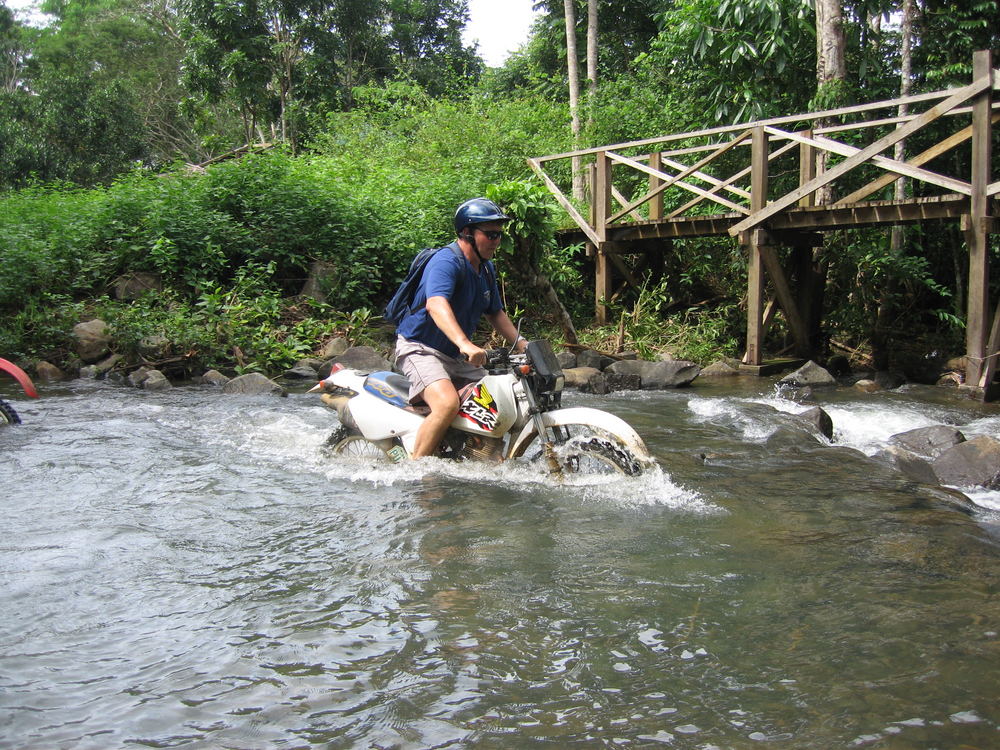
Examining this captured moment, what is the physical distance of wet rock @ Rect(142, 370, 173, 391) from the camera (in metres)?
10.6

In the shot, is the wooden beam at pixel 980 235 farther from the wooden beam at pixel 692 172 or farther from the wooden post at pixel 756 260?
the wooden beam at pixel 692 172

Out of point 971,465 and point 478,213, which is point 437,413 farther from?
point 971,465

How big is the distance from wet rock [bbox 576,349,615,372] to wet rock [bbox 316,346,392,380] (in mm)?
2688

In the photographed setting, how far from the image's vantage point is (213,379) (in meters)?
11.1

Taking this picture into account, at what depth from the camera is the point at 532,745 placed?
255cm

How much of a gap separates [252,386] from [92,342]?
2.88 m

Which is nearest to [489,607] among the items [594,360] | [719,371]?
[594,360]

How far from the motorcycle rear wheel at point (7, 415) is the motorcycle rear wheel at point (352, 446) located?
134 inches

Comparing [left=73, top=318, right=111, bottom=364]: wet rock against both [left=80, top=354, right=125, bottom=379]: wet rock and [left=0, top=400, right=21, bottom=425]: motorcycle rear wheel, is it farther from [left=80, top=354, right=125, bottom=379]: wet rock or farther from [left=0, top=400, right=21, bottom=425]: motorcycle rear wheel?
[left=0, top=400, right=21, bottom=425]: motorcycle rear wheel

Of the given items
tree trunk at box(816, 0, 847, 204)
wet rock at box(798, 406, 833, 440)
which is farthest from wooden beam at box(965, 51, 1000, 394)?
tree trunk at box(816, 0, 847, 204)

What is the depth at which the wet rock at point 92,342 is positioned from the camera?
1166 centimetres

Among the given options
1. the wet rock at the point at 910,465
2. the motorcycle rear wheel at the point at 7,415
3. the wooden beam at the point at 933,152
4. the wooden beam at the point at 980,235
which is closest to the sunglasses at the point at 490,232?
the wet rock at the point at 910,465

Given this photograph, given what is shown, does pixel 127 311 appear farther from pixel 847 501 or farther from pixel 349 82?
pixel 349 82

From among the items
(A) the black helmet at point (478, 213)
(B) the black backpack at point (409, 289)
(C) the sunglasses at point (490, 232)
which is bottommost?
(B) the black backpack at point (409, 289)
